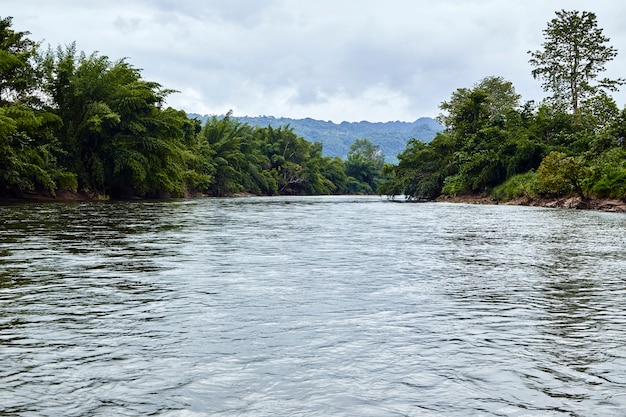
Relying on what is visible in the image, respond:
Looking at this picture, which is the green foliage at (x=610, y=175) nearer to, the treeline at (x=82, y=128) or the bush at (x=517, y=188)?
the bush at (x=517, y=188)

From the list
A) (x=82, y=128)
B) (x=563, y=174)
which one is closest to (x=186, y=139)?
(x=82, y=128)

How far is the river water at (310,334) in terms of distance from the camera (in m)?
3.44

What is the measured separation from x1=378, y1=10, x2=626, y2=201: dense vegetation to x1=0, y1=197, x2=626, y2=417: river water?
2248 cm

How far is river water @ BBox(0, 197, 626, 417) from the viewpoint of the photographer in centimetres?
344

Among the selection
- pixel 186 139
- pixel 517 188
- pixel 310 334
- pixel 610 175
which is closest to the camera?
pixel 310 334

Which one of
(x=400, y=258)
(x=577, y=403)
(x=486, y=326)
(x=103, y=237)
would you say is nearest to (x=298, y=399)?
(x=577, y=403)

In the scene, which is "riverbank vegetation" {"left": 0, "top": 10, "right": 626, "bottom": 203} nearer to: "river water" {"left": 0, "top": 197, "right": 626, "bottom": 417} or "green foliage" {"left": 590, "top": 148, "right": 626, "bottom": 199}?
"green foliage" {"left": 590, "top": 148, "right": 626, "bottom": 199}

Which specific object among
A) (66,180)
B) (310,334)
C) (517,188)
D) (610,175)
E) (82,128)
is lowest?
(310,334)

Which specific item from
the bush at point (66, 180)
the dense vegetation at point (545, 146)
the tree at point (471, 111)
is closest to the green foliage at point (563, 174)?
Result: the dense vegetation at point (545, 146)

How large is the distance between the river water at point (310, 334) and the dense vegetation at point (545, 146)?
2248 centimetres

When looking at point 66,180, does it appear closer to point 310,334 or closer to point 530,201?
point 530,201

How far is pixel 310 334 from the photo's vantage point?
4.84 metres

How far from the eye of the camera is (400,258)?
32.6ft

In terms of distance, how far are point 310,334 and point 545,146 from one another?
131 feet
